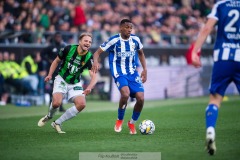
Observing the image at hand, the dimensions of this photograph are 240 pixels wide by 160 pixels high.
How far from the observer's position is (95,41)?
82.3ft

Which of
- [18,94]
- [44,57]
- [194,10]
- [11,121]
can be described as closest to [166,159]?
[11,121]

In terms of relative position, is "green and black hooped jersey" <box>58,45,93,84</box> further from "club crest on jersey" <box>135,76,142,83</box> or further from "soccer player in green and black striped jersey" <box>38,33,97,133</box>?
"club crest on jersey" <box>135,76,142,83</box>

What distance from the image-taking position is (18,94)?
76.2 ft

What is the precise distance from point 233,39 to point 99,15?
715 inches

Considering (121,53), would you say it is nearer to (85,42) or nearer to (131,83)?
(131,83)

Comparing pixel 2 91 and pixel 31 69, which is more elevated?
pixel 31 69

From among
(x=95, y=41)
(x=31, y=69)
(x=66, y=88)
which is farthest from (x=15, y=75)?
(x=66, y=88)

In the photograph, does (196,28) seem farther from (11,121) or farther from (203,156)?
(203,156)

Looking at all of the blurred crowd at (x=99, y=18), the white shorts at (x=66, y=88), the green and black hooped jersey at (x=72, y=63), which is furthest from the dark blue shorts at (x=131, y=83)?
the blurred crowd at (x=99, y=18)

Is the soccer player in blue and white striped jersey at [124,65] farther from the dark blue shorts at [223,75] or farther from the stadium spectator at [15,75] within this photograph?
the stadium spectator at [15,75]

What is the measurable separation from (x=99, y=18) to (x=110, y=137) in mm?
15402

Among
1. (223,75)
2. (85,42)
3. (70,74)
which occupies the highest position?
(85,42)

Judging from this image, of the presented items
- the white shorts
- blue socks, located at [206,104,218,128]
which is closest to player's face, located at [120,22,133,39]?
the white shorts

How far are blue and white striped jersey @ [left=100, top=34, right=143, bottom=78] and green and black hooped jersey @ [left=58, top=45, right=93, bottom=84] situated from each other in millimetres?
451
